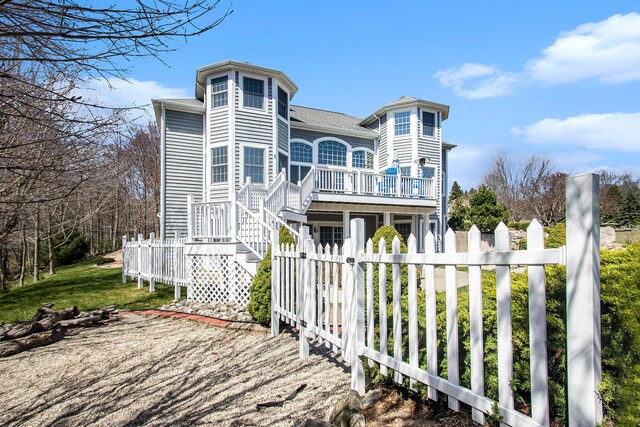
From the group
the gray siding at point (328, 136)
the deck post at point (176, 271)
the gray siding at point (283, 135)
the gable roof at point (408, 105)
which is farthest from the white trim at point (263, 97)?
the gable roof at point (408, 105)

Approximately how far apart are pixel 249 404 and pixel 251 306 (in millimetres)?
2949

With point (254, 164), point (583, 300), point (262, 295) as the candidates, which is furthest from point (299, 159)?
point (583, 300)

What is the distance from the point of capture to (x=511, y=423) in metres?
1.81

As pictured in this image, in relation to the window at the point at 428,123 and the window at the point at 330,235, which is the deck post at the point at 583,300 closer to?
the window at the point at 330,235

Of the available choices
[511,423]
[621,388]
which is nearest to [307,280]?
[511,423]

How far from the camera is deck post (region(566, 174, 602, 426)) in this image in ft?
4.75

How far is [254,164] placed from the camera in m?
13.7

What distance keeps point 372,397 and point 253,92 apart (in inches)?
498

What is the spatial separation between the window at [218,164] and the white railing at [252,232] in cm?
547

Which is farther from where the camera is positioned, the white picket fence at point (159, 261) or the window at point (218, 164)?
the window at point (218, 164)

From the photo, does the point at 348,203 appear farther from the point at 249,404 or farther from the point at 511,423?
the point at 511,423

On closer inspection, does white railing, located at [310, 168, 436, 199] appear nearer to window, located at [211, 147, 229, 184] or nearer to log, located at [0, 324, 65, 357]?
window, located at [211, 147, 229, 184]

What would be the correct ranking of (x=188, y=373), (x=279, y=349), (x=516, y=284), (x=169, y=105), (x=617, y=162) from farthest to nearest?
(x=617, y=162), (x=169, y=105), (x=279, y=349), (x=188, y=373), (x=516, y=284)

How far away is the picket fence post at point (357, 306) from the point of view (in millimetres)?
3299
